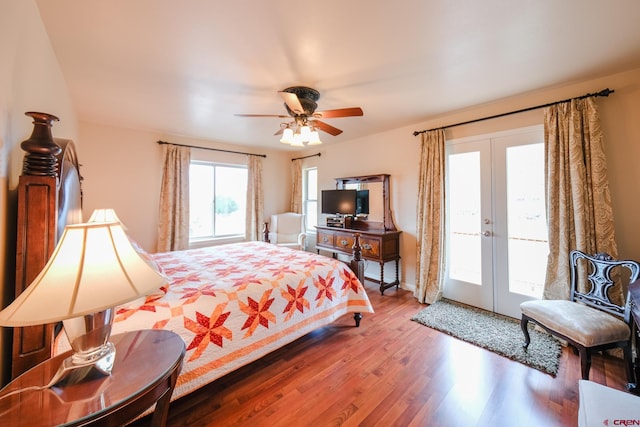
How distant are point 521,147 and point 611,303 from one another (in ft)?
5.37

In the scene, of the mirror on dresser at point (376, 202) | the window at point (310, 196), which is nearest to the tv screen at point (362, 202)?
the mirror on dresser at point (376, 202)

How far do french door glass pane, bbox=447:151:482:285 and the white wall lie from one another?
3.80 meters

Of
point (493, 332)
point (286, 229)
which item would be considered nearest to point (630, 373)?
point (493, 332)

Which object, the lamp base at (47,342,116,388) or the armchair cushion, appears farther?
the armchair cushion

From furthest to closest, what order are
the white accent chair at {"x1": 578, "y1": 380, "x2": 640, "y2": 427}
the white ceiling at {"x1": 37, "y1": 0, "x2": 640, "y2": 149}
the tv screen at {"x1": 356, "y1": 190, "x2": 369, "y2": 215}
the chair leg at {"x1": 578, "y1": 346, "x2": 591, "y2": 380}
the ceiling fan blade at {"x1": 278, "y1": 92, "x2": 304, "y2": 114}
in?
the tv screen at {"x1": 356, "y1": 190, "x2": 369, "y2": 215}, the ceiling fan blade at {"x1": 278, "y1": 92, "x2": 304, "y2": 114}, the chair leg at {"x1": 578, "y1": 346, "x2": 591, "y2": 380}, the white ceiling at {"x1": 37, "y1": 0, "x2": 640, "y2": 149}, the white accent chair at {"x1": 578, "y1": 380, "x2": 640, "y2": 427}

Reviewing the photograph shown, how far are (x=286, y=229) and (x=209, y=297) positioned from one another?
10.8ft

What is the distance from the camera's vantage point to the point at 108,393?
842 millimetres

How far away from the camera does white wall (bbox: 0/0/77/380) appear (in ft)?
3.50

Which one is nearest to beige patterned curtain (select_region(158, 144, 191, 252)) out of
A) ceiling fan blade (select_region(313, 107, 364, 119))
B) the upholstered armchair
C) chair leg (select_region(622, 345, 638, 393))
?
ceiling fan blade (select_region(313, 107, 364, 119))

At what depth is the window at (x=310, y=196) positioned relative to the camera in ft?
17.5

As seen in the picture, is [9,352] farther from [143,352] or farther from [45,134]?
[45,134]

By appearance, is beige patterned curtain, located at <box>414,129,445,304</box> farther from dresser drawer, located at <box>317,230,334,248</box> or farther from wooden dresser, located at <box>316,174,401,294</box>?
dresser drawer, located at <box>317,230,334,248</box>

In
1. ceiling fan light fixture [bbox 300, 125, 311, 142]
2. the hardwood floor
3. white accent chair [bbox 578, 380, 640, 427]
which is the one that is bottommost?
the hardwood floor

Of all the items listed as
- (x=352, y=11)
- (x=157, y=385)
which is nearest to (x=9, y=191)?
(x=157, y=385)
